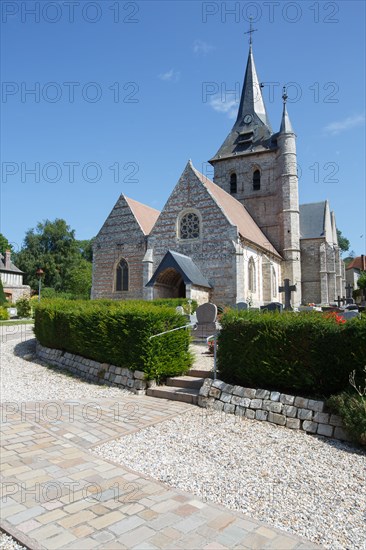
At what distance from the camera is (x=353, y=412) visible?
A: 207 inches

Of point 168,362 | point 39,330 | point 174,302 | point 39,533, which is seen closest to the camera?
point 39,533

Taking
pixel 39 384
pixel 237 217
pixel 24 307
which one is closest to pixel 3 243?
pixel 24 307

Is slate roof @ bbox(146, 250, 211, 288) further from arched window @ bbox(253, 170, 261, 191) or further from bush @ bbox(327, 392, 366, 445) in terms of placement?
bush @ bbox(327, 392, 366, 445)

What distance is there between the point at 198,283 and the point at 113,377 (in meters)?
12.0

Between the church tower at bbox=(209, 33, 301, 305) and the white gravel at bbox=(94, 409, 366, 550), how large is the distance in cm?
2227

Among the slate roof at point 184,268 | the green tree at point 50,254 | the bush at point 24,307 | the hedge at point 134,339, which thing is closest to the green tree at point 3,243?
the green tree at point 50,254

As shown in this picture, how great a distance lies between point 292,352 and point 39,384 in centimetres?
657

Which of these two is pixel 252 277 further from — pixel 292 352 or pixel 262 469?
pixel 262 469

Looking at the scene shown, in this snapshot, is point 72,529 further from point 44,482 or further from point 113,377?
point 113,377

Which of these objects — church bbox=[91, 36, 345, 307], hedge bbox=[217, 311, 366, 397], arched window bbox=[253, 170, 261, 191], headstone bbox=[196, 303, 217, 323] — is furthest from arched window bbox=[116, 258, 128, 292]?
hedge bbox=[217, 311, 366, 397]

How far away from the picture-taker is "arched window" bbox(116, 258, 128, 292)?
86.7 ft

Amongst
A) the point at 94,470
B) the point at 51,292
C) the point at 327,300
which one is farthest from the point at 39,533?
the point at 51,292

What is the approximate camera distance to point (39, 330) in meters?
13.2

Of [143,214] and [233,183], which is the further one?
[233,183]
